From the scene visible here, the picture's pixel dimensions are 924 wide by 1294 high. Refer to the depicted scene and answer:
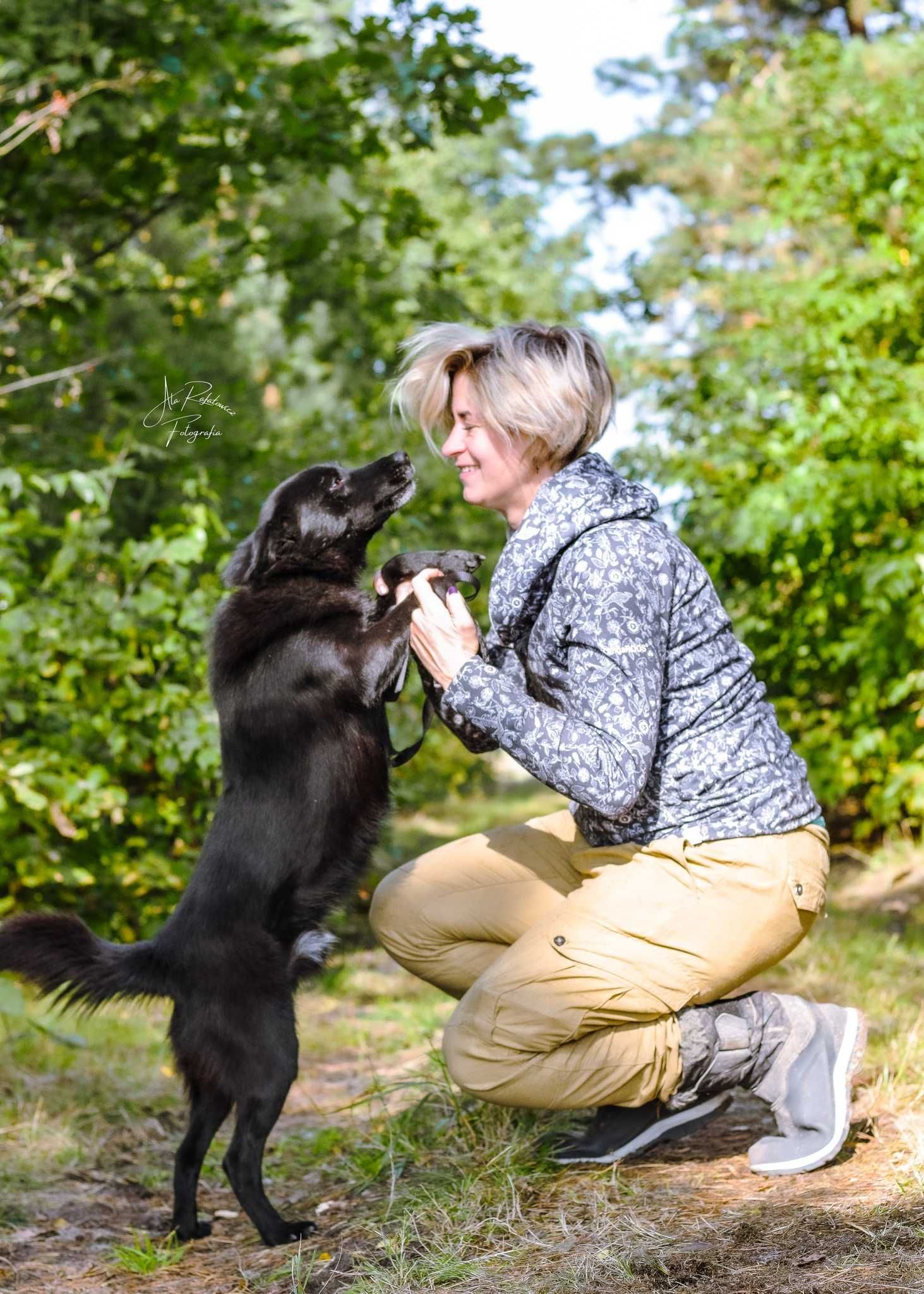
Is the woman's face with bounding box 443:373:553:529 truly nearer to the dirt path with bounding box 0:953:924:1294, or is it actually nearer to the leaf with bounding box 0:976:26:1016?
the dirt path with bounding box 0:953:924:1294

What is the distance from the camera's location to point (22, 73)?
4.34 meters

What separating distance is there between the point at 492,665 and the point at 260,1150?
1040 millimetres

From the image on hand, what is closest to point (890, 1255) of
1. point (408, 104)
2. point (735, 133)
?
point (408, 104)

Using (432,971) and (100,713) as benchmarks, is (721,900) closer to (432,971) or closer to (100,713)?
(432,971)

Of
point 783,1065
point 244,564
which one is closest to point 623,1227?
point 783,1065

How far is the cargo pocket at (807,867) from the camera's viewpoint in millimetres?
2361

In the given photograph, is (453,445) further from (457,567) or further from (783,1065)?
(783,1065)

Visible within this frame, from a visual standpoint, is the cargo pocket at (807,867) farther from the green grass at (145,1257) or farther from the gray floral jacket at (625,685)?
the green grass at (145,1257)

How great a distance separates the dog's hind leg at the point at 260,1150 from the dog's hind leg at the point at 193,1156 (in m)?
0.10

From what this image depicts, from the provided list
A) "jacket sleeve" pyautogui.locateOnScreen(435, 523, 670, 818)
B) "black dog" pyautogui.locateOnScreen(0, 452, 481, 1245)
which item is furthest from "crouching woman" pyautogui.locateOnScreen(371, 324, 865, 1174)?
"black dog" pyautogui.locateOnScreen(0, 452, 481, 1245)

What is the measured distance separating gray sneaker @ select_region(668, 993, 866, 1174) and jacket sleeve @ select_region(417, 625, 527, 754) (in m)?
0.69

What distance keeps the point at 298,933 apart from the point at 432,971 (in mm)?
379

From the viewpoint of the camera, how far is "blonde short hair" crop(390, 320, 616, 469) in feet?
7.98

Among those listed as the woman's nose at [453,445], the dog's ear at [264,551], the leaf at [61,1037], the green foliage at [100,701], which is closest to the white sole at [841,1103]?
the woman's nose at [453,445]
